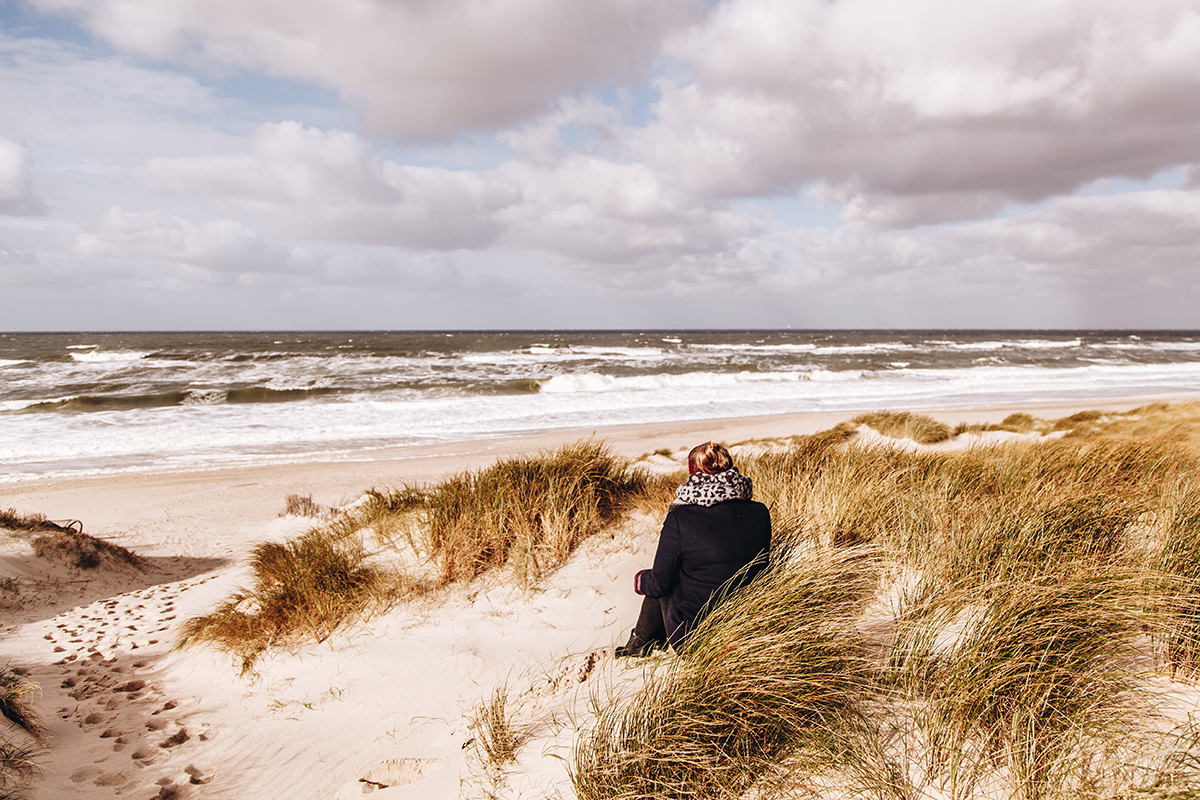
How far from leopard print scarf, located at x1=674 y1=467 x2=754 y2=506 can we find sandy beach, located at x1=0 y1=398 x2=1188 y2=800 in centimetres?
111

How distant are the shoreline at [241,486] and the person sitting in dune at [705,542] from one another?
204 inches

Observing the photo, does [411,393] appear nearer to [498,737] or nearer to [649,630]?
[649,630]

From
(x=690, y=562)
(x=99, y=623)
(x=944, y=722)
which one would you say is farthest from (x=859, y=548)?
(x=99, y=623)

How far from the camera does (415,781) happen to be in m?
3.20

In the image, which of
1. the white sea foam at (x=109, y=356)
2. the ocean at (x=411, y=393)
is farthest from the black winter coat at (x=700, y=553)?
the white sea foam at (x=109, y=356)

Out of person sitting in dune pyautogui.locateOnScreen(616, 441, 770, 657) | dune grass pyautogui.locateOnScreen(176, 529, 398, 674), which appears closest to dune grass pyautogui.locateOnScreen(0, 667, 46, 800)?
dune grass pyautogui.locateOnScreen(176, 529, 398, 674)

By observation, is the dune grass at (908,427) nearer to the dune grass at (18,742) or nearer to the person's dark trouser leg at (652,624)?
the person's dark trouser leg at (652,624)

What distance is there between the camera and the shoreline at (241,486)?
8.91 m

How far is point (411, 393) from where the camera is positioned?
2652 centimetres

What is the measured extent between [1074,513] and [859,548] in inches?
57.8

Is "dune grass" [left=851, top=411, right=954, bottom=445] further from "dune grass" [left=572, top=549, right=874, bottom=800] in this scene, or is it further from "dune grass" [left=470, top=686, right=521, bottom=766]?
"dune grass" [left=470, top=686, right=521, bottom=766]

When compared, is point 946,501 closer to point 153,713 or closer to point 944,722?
point 944,722

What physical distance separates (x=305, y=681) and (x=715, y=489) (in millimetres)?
3142

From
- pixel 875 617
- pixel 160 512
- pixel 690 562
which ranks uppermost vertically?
pixel 690 562
